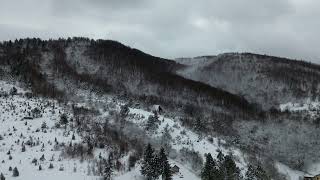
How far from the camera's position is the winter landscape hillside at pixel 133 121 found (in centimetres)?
6756

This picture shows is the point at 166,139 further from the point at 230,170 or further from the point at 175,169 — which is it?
the point at 230,170

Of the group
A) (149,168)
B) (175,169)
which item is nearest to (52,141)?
(149,168)

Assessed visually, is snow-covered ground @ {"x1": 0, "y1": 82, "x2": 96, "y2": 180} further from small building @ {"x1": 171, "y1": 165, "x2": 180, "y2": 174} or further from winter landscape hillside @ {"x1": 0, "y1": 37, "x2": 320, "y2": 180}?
small building @ {"x1": 171, "y1": 165, "x2": 180, "y2": 174}

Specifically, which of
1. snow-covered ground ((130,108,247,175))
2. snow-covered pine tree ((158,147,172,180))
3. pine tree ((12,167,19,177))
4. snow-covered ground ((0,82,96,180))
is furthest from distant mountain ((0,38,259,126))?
pine tree ((12,167,19,177))

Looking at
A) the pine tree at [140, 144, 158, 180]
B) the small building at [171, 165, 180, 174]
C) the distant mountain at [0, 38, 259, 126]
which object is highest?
the distant mountain at [0, 38, 259, 126]

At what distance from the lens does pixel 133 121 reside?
94750 mm

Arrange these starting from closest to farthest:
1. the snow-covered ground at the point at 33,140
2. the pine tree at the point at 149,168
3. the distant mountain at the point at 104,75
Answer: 1. the snow-covered ground at the point at 33,140
2. the pine tree at the point at 149,168
3. the distant mountain at the point at 104,75

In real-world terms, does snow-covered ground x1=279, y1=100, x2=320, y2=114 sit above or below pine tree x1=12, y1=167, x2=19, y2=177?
above

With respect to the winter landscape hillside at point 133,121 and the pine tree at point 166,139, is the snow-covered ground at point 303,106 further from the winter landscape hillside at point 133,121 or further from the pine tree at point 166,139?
the pine tree at point 166,139

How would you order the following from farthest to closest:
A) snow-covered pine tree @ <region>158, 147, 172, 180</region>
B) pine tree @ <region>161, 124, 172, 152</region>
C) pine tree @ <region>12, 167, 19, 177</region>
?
pine tree @ <region>161, 124, 172, 152</region> < snow-covered pine tree @ <region>158, 147, 172, 180</region> < pine tree @ <region>12, 167, 19, 177</region>

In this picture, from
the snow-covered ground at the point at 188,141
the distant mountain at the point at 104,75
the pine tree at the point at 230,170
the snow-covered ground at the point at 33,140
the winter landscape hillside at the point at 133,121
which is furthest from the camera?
the distant mountain at the point at 104,75

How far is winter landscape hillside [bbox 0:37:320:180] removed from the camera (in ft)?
222

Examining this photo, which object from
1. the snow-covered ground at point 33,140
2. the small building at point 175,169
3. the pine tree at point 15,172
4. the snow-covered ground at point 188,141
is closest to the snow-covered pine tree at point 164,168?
the small building at point 175,169

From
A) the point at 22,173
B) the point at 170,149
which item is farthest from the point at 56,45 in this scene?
the point at 22,173
